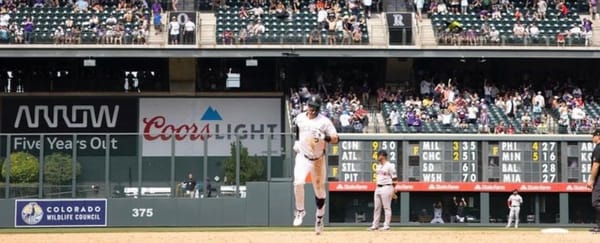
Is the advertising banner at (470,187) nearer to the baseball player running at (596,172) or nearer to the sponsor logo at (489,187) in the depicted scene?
the sponsor logo at (489,187)

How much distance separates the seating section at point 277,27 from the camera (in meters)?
36.4

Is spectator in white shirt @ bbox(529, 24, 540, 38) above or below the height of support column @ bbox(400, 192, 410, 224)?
above

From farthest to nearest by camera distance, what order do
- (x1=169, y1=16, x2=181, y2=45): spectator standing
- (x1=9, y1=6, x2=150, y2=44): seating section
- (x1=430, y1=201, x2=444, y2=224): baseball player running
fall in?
1. (x1=169, y1=16, x2=181, y2=45): spectator standing
2. (x1=9, y1=6, x2=150, y2=44): seating section
3. (x1=430, y1=201, x2=444, y2=224): baseball player running

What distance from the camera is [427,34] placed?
3738 cm

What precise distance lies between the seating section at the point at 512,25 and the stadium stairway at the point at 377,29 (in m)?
1.72

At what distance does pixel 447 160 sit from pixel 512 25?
7217mm

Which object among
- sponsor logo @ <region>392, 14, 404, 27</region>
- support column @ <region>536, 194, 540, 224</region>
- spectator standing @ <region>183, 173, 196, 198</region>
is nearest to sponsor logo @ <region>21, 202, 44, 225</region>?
spectator standing @ <region>183, 173, 196, 198</region>

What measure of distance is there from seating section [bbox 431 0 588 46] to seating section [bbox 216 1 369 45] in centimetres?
272

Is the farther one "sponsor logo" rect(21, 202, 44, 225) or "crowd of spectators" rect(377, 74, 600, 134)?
"crowd of spectators" rect(377, 74, 600, 134)

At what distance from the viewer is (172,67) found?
3875 centimetres

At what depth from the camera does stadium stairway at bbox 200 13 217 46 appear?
121ft

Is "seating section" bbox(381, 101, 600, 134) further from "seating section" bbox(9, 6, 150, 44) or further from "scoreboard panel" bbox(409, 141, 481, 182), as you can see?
"seating section" bbox(9, 6, 150, 44)

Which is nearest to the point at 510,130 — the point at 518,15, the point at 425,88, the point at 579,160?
the point at 579,160

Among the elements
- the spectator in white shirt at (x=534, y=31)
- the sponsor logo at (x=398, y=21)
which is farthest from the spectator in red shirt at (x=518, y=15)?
the sponsor logo at (x=398, y=21)
